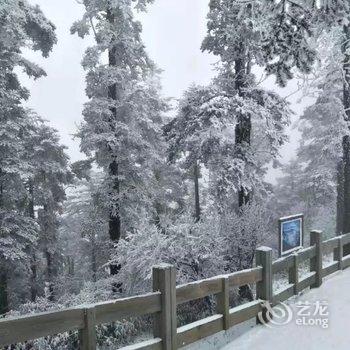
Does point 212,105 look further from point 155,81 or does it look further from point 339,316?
point 155,81

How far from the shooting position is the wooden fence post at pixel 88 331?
4.56 meters

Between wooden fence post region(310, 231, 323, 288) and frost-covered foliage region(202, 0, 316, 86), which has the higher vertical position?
frost-covered foliage region(202, 0, 316, 86)

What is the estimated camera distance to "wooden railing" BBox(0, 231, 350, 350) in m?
4.21

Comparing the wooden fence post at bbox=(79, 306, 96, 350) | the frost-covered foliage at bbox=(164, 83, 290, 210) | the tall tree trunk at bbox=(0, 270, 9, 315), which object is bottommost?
the tall tree trunk at bbox=(0, 270, 9, 315)

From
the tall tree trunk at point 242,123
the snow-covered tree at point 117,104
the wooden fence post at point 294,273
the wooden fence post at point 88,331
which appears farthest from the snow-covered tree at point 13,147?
the wooden fence post at point 88,331

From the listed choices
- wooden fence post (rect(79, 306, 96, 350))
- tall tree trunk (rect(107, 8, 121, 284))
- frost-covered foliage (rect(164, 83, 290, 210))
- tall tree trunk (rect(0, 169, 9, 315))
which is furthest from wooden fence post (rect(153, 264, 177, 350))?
tall tree trunk (rect(0, 169, 9, 315))

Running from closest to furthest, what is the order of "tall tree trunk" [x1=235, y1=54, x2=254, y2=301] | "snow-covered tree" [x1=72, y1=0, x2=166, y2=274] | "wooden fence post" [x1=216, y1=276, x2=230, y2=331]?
"wooden fence post" [x1=216, y1=276, x2=230, y2=331] → "tall tree trunk" [x1=235, y1=54, x2=254, y2=301] → "snow-covered tree" [x1=72, y1=0, x2=166, y2=274]

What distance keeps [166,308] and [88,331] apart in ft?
3.65

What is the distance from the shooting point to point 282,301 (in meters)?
7.96

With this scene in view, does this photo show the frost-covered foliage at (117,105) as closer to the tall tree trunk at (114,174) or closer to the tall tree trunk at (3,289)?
the tall tree trunk at (114,174)

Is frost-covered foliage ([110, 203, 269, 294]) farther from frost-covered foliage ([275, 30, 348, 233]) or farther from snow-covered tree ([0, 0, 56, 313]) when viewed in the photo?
frost-covered foliage ([275, 30, 348, 233])

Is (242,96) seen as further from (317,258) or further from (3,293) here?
(3,293)

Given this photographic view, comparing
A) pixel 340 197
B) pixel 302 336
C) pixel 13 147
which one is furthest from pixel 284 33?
pixel 340 197

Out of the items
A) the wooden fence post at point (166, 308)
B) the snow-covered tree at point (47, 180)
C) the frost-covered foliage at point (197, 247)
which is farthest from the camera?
the snow-covered tree at point (47, 180)
